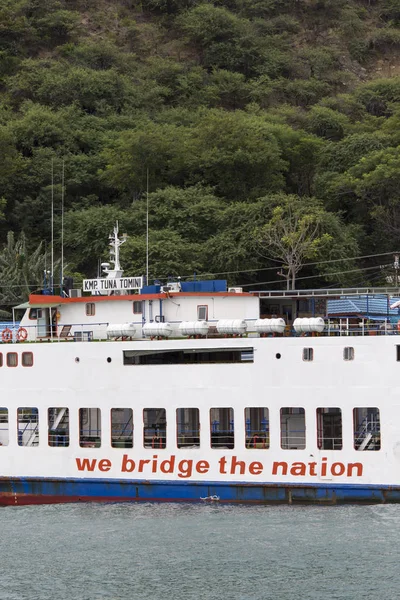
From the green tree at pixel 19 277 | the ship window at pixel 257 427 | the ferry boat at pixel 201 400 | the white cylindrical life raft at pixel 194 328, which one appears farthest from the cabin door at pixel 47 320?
the green tree at pixel 19 277

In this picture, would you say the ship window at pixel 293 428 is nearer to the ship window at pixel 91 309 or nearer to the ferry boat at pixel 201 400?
the ferry boat at pixel 201 400

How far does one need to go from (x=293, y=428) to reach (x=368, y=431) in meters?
2.45

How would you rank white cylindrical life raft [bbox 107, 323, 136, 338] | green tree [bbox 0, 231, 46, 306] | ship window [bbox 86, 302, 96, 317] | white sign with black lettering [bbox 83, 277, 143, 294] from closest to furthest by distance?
white cylindrical life raft [bbox 107, 323, 136, 338], ship window [bbox 86, 302, 96, 317], white sign with black lettering [bbox 83, 277, 143, 294], green tree [bbox 0, 231, 46, 306]

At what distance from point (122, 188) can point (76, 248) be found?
6.36 m

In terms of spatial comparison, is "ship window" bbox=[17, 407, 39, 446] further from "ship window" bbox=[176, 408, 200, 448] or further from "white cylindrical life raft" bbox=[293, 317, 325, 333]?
Result: "white cylindrical life raft" bbox=[293, 317, 325, 333]

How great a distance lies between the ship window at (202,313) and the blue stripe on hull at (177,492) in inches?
224

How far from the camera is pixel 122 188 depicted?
73.2 m

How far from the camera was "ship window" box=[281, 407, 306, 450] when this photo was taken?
3594cm

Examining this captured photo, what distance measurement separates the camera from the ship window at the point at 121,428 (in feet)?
123

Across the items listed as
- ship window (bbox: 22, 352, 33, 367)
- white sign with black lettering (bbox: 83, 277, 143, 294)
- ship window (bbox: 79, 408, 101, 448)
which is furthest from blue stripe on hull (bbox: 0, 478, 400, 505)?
white sign with black lettering (bbox: 83, 277, 143, 294)

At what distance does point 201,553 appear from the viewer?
3159 cm

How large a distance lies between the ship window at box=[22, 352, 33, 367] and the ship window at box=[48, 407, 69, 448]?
161 centimetres

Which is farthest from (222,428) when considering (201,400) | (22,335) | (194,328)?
(22,335)

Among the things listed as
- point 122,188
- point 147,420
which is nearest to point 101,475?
point 147,420
